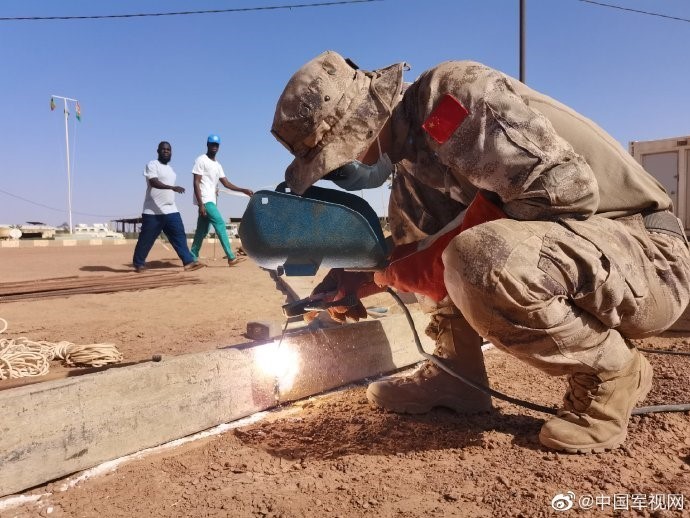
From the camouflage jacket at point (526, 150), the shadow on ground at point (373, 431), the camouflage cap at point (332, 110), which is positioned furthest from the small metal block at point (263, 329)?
the camouflage jacket at point (526, 150)

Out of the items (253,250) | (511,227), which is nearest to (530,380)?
(511,227)

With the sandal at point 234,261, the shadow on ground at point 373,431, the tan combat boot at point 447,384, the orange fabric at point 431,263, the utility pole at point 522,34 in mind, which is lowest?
the shadow on ground at point 373,431

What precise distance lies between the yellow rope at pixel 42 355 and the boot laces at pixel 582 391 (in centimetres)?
239

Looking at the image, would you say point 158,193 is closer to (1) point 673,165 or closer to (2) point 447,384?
(2) point 447,384

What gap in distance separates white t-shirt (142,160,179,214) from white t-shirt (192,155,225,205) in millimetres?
400

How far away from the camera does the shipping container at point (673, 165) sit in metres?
8.63

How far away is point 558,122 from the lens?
6.64ft

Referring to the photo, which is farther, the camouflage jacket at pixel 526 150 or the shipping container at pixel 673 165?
the shipping container at pixel 673 165

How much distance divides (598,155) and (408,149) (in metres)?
0.70

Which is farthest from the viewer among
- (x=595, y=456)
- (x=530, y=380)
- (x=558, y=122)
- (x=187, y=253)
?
(x=187, y=253)

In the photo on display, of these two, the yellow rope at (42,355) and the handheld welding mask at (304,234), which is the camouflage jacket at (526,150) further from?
the yellow rope at (42,355)

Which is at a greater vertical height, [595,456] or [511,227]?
[511,227]

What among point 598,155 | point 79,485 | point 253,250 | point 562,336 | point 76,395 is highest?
point 598,155

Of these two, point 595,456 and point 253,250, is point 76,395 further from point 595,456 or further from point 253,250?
point 595,456
